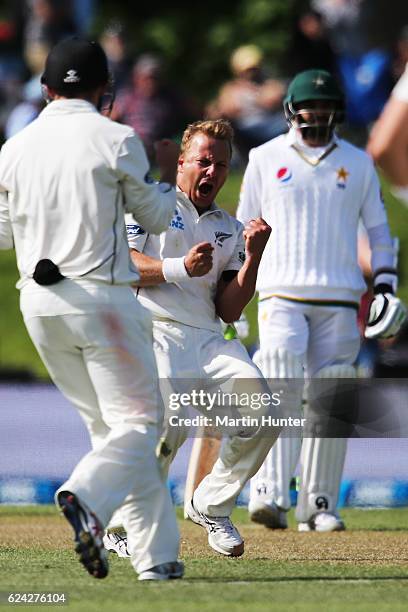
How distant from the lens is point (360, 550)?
7.72m

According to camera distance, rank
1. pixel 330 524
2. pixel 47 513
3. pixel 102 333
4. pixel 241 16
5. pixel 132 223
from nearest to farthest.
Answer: pixel 102 333 → pixel 132 223 → pixel 330 524 → pixel 47 513 → pixel 241 16

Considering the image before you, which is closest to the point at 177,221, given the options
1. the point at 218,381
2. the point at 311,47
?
the point at 218,381

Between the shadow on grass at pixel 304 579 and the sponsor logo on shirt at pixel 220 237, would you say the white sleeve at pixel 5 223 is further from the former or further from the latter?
the shadow on grass at pixel 304 579

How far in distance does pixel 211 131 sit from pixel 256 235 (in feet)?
2.47

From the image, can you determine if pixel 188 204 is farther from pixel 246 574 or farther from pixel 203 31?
pixel 203 31

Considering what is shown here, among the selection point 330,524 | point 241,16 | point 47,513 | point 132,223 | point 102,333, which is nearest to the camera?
point 102,333

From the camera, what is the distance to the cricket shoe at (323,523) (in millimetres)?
8844

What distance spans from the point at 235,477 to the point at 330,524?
65.9 inches

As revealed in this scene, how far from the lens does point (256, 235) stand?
6961 millimetres

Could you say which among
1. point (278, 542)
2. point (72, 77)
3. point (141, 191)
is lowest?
point (278, 542)

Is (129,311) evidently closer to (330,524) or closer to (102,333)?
(102,333)

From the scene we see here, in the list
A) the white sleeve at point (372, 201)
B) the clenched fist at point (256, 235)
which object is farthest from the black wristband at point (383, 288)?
the clenched fist at point (256, 235)

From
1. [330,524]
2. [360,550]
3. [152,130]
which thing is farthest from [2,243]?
[152,130]

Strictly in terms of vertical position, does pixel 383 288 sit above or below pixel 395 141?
below
